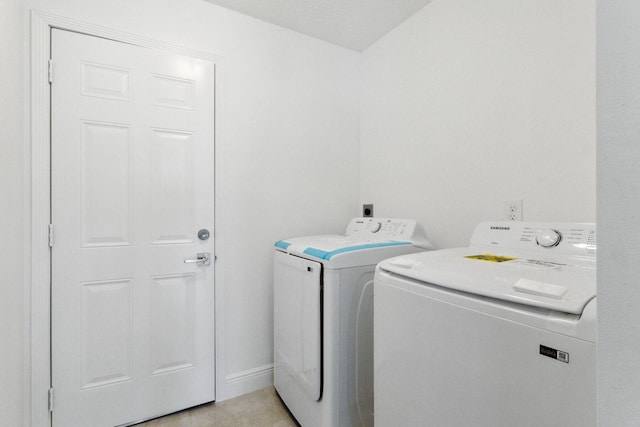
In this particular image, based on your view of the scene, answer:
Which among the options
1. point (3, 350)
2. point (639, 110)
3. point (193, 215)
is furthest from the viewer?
point (193, 215)

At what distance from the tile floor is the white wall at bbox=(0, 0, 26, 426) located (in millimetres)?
694

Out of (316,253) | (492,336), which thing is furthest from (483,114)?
(492,336)

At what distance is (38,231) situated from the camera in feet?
4.63

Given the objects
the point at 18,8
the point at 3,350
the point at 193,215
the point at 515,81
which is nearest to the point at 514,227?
the point at 515,81

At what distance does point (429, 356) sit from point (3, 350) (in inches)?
57.5

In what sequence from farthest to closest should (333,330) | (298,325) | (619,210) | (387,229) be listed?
1. (387,229)
2. (298,325)
3. (333,330)
4. (619,210)

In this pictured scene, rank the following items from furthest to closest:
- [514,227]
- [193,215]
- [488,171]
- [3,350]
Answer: [193,215]
[488,171]
[514,227]
[3,350]

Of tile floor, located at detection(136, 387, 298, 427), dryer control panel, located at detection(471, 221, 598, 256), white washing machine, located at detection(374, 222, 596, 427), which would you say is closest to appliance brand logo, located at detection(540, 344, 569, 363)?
white washing machine, located at detection(374, 222, 596, 427)

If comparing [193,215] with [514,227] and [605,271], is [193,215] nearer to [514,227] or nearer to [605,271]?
[514,227]

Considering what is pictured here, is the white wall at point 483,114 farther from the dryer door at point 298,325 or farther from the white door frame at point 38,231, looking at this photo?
the white door frame at point 38,231

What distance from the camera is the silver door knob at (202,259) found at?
68.9 inches

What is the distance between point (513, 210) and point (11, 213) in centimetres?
217

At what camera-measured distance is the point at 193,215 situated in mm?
1768

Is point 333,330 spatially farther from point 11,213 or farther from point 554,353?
point 11,213
